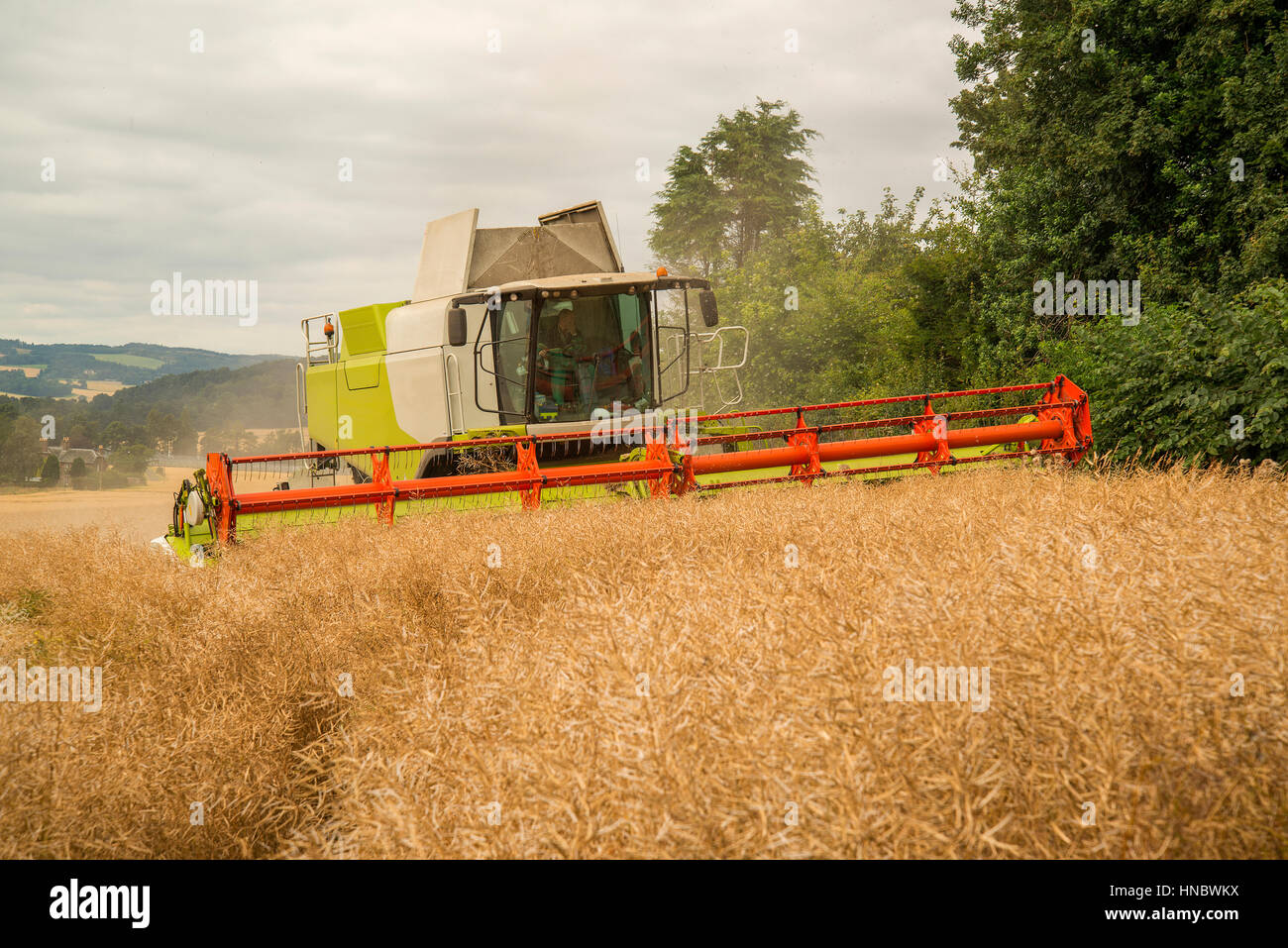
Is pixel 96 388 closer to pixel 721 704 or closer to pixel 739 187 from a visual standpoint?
pixel 739 187

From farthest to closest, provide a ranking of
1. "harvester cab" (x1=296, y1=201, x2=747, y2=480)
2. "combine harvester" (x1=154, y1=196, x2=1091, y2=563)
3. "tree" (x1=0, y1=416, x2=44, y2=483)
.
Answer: "tree" (x1=0, y1=416, x2=44, y2=483) → "harvester cab" (x1=296, y1=201, x2=747, y2=480) → "combine harvester" (x1=154, y1=196, x2=1091, y2=563)

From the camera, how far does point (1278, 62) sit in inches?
444

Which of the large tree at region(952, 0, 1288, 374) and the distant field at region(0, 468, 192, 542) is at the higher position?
the large tree at region(952, 0, 1288, 374)

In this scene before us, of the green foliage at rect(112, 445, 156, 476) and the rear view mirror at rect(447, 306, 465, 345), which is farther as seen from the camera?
the green foliage at rect(112, 445, 156, 476)

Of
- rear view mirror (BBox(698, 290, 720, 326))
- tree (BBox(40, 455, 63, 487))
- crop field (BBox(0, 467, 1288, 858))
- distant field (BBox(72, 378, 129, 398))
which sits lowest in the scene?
tree (BBox(40, 455, 63, 487))

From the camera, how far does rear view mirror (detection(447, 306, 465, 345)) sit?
7039 mm

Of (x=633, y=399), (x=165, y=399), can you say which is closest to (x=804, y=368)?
(x=633, y=399)

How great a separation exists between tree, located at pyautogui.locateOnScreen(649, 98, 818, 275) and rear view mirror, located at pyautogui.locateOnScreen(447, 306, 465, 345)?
2849 cm

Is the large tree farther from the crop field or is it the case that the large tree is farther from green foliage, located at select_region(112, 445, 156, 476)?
green foliage, located at select_region(112, 445, 156, 476)

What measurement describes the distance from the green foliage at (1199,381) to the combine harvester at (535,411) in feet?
3.60

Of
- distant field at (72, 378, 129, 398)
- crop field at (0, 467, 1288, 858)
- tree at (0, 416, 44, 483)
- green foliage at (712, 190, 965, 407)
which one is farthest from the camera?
distant field at (72, 378, 129, 398)

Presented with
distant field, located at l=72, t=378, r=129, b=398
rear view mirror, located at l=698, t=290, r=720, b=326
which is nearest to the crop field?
rear view mirror, located at l=698, t=290, r=720, b=326
